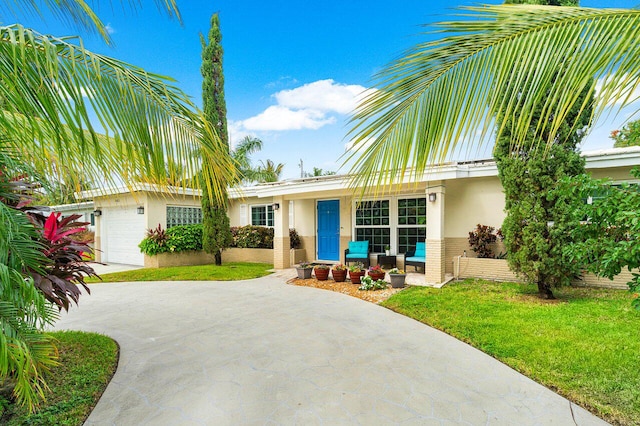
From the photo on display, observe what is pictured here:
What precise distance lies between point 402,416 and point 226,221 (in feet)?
36.1

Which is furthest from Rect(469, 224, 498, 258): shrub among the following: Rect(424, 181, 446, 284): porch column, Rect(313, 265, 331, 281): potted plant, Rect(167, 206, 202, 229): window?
Rect(167, 206, 202, 229): window

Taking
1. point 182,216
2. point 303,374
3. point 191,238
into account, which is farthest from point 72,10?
point 182,216

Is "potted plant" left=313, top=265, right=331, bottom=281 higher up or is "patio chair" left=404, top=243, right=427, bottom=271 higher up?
"patio chair" left=404, top=243, right=427, bottom=271

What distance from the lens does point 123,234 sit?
14250mm

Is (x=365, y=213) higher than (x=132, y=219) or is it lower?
higher

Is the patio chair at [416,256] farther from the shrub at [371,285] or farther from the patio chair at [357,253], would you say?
the shrub at [371,285]

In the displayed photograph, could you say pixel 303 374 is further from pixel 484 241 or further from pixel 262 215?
pixel 262 215

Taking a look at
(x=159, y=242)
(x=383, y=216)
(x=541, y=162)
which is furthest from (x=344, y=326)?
(x=159, y=242)

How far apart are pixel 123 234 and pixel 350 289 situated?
1150cm

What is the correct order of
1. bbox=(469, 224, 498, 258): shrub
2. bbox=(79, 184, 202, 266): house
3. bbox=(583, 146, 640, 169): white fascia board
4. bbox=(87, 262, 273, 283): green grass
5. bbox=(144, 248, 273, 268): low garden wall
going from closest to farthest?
bbox=(583, 146, 640, 169): white fascia board < bbox=(469, 224, 498, 258): shrub < bbox=(87, 262, 273, 283): green grass < bbox=(144, 248, 273, 268): low garden wall < bbox=(79, 184, 202, 266): house

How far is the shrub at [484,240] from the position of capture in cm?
902

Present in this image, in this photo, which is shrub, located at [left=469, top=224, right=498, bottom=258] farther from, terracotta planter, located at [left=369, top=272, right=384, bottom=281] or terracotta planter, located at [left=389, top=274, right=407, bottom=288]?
terracotta planter, located at [left=369, top=272, right=384, bottom=281]

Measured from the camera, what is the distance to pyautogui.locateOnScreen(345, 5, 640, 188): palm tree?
1.42 m

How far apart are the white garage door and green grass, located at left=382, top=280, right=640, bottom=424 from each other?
11.6 metres
